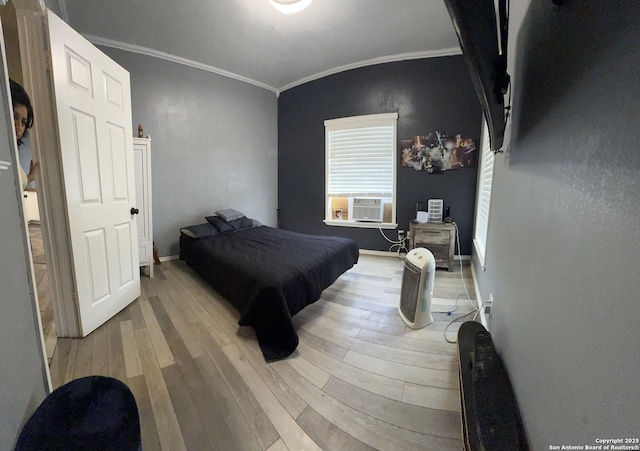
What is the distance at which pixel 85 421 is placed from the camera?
0.74m

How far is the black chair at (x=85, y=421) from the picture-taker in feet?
2.29

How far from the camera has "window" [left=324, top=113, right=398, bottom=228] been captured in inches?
145

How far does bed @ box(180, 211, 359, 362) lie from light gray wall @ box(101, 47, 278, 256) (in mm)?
643

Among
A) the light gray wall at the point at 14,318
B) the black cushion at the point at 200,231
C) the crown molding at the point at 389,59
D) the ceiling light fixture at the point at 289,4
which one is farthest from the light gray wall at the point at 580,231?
the black cushion at the point at 200,231

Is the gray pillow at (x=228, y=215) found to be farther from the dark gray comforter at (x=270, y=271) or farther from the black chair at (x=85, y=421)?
the black chair at (x=85, y=421)

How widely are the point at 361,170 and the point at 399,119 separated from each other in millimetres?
931

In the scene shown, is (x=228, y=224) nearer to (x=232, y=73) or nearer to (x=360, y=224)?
(x=360, y=224)

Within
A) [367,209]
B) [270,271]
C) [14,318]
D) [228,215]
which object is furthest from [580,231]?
[228,215]

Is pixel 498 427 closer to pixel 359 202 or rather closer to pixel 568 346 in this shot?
pixel 568 346

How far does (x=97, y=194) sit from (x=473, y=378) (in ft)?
9.19

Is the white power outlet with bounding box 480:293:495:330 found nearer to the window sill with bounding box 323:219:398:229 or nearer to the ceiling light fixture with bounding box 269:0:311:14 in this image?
the window sill with bounding box 323:219:398:229

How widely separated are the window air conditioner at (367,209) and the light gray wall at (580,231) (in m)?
2.69

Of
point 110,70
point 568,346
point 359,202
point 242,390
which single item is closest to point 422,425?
point 568,346

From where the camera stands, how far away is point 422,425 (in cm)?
113
